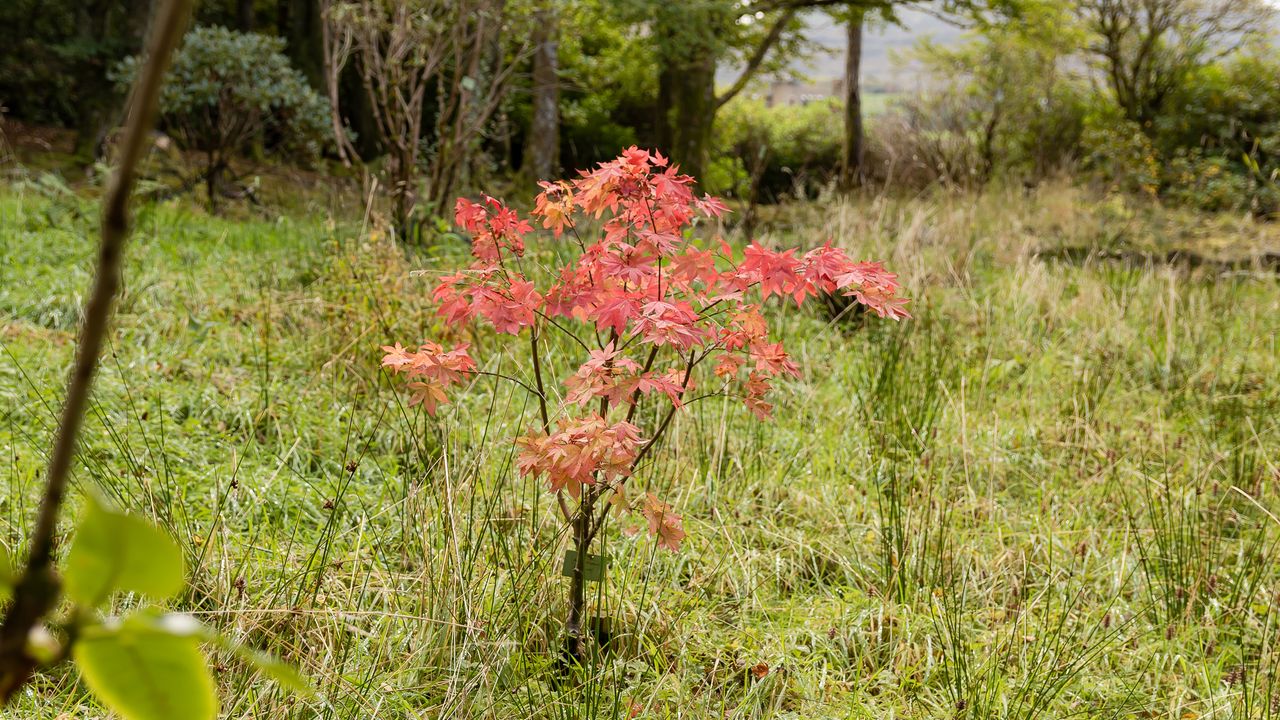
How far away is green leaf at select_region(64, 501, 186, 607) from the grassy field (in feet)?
4.12

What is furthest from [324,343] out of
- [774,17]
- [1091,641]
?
[774,17]

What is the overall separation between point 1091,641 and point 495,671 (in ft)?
5.01

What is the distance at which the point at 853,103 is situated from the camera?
10.9 meters

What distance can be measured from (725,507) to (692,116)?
6.59 m

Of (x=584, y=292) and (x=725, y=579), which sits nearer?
(x=584, y=292)

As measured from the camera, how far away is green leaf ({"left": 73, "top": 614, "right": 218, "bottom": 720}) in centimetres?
34

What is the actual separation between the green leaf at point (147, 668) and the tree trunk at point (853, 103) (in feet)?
35.2

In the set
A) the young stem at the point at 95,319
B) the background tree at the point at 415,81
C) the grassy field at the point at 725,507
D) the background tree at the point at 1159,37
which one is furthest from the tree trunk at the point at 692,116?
the young stem at the point at 95,319

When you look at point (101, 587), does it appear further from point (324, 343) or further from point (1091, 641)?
point (324, 343)

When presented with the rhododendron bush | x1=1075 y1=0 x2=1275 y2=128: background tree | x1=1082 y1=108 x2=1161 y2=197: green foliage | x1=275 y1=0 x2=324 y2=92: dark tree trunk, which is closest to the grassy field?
the rhododendron bush

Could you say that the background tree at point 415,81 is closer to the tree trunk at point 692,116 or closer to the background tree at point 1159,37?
the tree trunk at point 692,116

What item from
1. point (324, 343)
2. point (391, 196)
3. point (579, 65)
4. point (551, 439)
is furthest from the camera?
point (579, 65)

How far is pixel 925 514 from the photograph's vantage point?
2.57m

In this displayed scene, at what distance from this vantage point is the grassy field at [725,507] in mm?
1857
